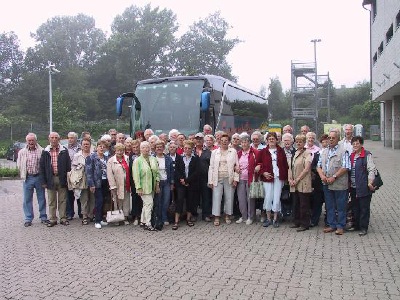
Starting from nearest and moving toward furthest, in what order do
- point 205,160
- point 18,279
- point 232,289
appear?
point 232,289 → point 18,279 → point 205,160

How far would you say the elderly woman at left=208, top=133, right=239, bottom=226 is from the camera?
9156 mm

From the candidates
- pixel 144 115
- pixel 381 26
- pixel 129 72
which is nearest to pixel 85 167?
pixel 144 115

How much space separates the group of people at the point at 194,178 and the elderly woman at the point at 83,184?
0.07 ft

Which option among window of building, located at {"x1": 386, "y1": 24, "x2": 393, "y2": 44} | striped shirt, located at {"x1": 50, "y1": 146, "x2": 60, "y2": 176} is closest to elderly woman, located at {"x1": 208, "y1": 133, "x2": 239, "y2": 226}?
striped shirt, located at {"x1": 50, "y1": 146, "x2": 60, "y2": 176}

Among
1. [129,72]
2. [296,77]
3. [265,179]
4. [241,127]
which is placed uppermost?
[129,72]

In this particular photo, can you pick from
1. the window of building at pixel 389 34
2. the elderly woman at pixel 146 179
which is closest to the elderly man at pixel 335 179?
the elderly woman at pixel 146 179

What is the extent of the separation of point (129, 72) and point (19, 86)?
608 inches

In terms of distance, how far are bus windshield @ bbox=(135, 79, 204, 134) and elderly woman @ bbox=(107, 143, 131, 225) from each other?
4.11 metres

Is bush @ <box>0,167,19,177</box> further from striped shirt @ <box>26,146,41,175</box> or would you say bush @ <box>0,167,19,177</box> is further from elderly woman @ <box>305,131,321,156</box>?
elderly woman @ <box>305,131,321,156</box>

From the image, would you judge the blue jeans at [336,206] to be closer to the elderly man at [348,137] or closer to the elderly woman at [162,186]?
the elderly man at [348,137]

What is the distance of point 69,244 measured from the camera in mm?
7738

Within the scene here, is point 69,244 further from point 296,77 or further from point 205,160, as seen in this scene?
point 296,77

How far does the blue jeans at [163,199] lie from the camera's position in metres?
8.99

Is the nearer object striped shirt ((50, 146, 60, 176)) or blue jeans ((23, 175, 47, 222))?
striped shirt ((50, 146, 60, 176))
